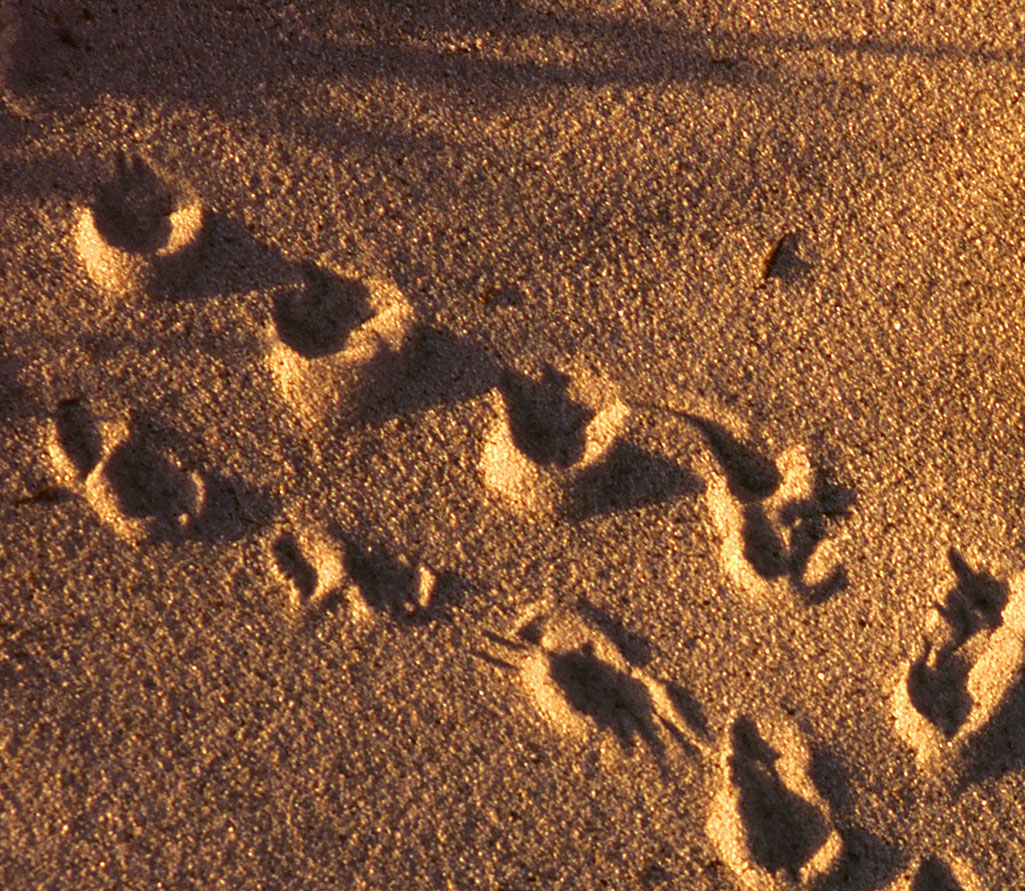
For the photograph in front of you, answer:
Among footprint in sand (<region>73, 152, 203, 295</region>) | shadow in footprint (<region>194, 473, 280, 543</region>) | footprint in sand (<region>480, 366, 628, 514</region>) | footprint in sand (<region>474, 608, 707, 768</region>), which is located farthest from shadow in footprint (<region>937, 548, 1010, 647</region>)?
footprint in sand (<region>73, 152, 203, 295</region>)

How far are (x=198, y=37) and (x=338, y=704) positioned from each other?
101cm

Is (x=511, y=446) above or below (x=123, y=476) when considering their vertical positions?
above

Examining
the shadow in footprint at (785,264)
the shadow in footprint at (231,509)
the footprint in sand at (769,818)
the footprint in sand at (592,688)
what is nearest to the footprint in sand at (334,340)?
the shadow in footprint at (231,509)

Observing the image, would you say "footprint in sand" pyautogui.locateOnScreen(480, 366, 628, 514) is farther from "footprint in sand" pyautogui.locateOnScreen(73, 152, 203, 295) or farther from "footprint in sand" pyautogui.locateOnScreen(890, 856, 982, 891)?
"footprint in sand" pyautogui.locateOnScreen(890, 856, 982, 891)

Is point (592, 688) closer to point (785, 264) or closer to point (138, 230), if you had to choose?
point (785, 264)

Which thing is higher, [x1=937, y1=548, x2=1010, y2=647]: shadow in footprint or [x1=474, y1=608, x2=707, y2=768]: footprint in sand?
[x1=937, y1=548, x2=1010, y2=647]: shadow in footprint

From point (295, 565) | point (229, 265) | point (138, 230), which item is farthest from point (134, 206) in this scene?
point (295, 565)

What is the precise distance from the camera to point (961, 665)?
1248 mm

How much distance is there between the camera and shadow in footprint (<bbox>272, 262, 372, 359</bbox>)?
1.25 meters

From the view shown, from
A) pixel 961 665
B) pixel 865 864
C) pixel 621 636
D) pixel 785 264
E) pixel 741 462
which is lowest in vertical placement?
pixel 865 864

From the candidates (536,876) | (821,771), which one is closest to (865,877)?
(821,771)

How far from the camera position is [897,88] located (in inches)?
51.9

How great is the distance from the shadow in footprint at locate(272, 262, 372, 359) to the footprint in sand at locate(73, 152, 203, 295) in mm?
158

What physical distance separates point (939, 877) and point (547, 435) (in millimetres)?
859
